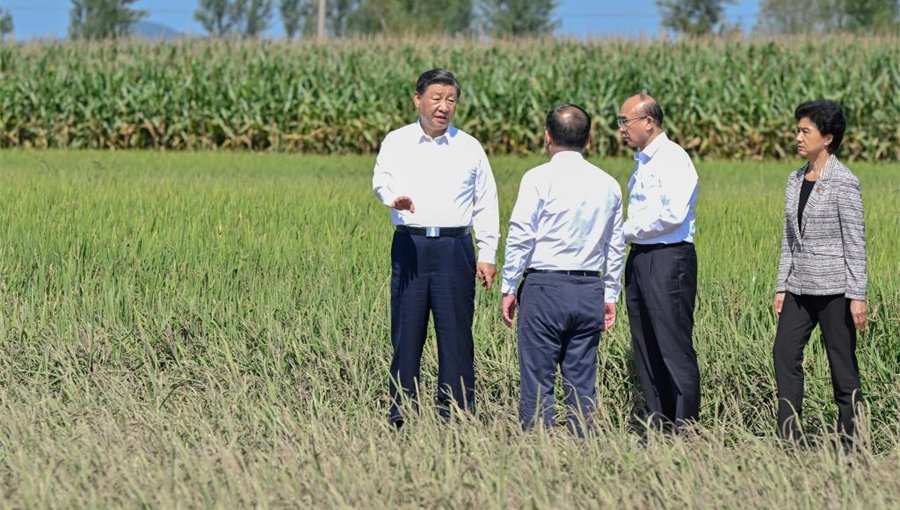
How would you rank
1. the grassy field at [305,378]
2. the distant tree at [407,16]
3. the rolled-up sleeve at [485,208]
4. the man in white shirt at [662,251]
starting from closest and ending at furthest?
the grassy field at [305,378] < the man in white shirt at [662,251] < the rolled-up sleeve at [485,208] < the distant tree at [407,16]

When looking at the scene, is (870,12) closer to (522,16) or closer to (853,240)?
(522,16)

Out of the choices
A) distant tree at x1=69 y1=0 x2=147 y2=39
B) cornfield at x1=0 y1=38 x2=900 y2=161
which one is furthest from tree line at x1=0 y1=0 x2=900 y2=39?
cornfield at x1=0 y1=38 x2=900 y2=161

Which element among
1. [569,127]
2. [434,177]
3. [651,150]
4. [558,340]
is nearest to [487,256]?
[434,177]

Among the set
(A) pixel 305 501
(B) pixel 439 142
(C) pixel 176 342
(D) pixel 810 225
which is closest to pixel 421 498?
(A) pixel 305 501

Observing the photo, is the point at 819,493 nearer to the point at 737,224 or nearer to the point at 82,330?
the point at 82,330

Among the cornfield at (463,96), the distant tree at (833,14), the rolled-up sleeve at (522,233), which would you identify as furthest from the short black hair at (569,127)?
the distant tree at (833,14)

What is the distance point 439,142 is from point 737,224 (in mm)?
4770

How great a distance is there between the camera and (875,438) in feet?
19.9

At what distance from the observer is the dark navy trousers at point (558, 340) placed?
5.12m

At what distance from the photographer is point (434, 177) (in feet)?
18.1

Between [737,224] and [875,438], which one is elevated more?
[737,224]

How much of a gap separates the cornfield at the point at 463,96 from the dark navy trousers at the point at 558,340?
1833 centimetres

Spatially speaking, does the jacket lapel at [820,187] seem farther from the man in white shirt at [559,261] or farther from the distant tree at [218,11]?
the distant tree at [218,11]

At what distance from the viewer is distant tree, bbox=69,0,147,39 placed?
264 feet
